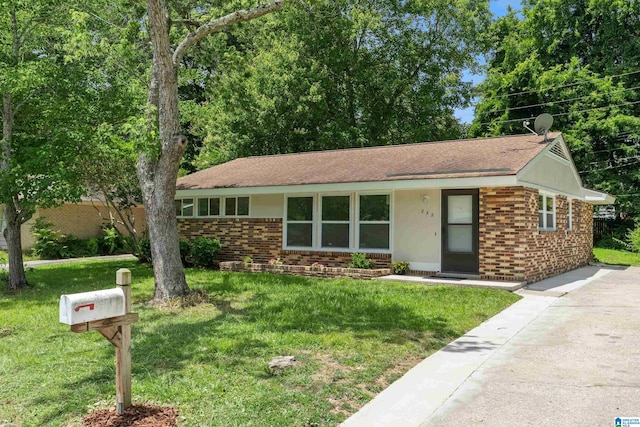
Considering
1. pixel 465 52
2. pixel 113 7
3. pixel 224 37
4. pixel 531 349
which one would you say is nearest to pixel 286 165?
pixel 224 37

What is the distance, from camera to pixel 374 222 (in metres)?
13.1

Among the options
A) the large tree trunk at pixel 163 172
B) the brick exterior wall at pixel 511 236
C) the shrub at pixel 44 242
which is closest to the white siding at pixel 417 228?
the brick exterior wall at pixel 511 236

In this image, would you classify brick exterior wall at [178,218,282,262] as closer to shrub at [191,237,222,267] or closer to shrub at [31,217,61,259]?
shrub at [191,237,222,267]

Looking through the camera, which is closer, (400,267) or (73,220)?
(400,267)

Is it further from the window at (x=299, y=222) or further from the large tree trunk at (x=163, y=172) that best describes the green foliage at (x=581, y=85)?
the large tree trunk at (x=163, y=172)

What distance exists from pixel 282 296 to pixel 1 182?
6225 mm

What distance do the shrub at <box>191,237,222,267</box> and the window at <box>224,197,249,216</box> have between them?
3.82 ft

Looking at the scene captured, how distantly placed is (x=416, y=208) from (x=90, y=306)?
1020 centimetres

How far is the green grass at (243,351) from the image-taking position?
13.4 feet

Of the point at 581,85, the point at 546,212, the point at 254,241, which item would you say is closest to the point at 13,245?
the point at 254,241

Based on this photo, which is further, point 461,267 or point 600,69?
point 600,69

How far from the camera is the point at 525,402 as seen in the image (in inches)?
164

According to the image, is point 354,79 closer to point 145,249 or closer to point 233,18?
point 145,249

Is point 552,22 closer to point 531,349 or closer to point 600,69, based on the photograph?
point 600,69
